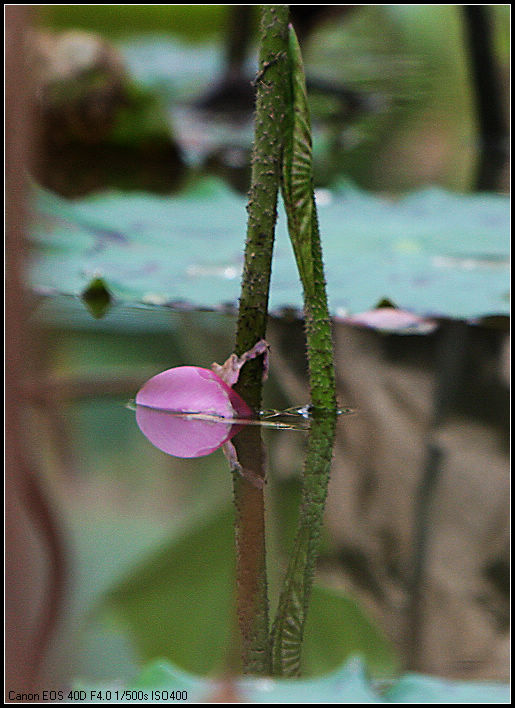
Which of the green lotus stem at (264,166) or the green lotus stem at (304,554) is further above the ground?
the green lotus stem at (264,166)

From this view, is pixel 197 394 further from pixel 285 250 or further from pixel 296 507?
pixel 285 250

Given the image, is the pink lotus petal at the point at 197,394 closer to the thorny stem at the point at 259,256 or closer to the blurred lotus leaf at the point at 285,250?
the thorny stem at the point at 259,256

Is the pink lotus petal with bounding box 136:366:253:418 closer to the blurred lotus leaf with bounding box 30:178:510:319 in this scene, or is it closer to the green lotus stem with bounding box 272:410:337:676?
the green lotus stem with bounding box 272:410:337:676

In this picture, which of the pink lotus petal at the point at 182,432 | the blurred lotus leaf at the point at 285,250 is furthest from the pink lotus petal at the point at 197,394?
the blurred lotus leaf at the point at 285,250

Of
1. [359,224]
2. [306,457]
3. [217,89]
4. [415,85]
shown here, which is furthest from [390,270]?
[415,85]

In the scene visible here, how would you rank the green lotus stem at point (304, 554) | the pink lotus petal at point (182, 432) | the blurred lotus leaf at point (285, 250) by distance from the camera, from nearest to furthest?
the green lotus stem at point (304, 554) < the pink lotus petal at point (182, 432) < the blurred lotus leaf at point (285, 250)

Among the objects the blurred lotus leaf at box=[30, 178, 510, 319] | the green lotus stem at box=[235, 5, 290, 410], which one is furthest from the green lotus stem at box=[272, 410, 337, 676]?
the blurred lotus leaf at box=[30, 178, 510, 319]

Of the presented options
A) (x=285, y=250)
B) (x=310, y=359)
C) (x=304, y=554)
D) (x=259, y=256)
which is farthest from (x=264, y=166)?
(x=285, y=250)
